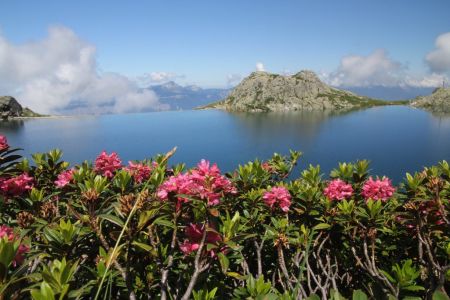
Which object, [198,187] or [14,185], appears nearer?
[198,187]

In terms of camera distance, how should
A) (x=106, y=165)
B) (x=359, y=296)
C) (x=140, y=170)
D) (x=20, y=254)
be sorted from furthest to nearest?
(x=140, y=170), (x=106, y=165), (x=20, y=254), (x=359, y=296)

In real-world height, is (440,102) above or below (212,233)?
below

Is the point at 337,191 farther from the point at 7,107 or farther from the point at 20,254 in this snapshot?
the point at 7,107

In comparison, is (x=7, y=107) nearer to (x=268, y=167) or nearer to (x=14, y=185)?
(x=14, y=185)

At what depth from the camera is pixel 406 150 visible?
216 feet

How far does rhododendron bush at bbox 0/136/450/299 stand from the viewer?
2801 millimetres

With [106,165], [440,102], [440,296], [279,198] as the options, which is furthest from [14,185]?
[440,102]

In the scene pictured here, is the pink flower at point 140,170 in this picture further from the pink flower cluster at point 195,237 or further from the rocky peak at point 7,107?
the rocky peak at point 7,107

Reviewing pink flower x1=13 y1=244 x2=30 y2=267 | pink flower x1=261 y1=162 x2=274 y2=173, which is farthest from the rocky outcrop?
pink flower x1=13 y1=244 x2=30 y2=267

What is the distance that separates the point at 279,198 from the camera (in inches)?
186

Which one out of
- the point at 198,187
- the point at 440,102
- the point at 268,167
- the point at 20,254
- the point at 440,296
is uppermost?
the point at 198,187

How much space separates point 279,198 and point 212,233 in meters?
1.96

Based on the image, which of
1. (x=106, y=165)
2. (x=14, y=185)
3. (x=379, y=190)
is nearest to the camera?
(x=14, y=185)

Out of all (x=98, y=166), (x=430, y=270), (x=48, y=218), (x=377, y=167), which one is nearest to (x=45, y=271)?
(x=48, y=218)
